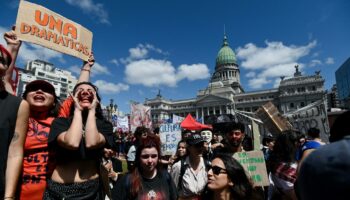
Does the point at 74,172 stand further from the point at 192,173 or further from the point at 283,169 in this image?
the point at 283,169

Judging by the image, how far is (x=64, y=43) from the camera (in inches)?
146

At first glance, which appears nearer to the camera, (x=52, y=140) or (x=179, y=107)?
(x=52, y=140)

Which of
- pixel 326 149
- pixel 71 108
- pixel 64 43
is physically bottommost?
pixel 326 149

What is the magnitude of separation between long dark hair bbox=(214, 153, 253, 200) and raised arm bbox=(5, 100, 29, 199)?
180 cm

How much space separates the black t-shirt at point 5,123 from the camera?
1796 mm

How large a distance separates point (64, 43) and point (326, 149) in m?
3.69

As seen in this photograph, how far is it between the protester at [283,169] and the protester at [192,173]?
36.4 inches

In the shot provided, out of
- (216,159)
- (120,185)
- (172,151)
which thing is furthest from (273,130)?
(120,185)

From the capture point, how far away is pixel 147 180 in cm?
Result: 270

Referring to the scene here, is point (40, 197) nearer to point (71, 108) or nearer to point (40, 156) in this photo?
point (40, 156)

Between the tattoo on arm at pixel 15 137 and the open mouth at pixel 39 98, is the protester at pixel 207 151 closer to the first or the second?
the open mouth at pixel 39 98

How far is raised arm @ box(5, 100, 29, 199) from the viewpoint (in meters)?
1.79

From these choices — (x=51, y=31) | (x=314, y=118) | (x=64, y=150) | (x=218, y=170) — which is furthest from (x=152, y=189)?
(x=314, y=118)

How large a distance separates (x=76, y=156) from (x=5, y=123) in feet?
2.01
